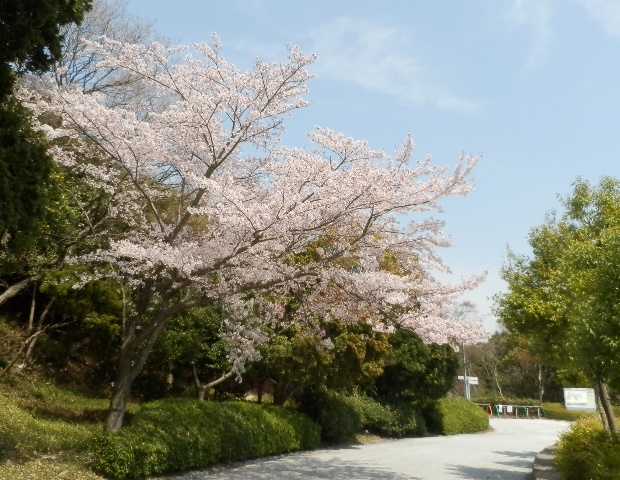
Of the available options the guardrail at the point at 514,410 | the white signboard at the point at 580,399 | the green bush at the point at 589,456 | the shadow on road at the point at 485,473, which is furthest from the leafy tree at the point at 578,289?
the guardrail at the point at 514,410

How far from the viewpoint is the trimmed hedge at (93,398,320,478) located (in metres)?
9.58

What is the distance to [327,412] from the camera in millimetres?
19141

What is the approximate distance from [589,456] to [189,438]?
665 cm

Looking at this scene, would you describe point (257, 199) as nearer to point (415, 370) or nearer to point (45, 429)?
point (45, 429)

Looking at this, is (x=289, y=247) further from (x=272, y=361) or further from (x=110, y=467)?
(x=272, y=361)

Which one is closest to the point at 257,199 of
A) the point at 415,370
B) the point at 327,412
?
the point at 327,412

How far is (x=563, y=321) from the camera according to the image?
13.1 m

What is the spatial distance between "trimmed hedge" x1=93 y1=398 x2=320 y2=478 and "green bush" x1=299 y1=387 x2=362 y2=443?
2911mm

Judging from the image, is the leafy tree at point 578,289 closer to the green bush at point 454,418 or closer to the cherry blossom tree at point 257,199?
the cherry blossom tree at point 257,199


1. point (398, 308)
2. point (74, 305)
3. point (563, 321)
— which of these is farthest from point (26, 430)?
point (563, 321)

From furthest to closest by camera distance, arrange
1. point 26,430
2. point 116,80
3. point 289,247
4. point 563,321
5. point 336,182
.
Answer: point 116,80 < point 563,321 < point 26,430 < point 289,247 < point 336,182

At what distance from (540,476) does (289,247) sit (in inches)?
230

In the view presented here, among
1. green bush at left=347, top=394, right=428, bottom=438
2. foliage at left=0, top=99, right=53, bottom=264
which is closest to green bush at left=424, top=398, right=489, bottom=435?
green bush at left=347, top=394, right=428, bottom=438

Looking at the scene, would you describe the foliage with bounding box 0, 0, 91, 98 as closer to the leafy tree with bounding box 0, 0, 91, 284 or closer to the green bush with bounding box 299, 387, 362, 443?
the leafy tree with bounding box 0, 0, 91, 284
